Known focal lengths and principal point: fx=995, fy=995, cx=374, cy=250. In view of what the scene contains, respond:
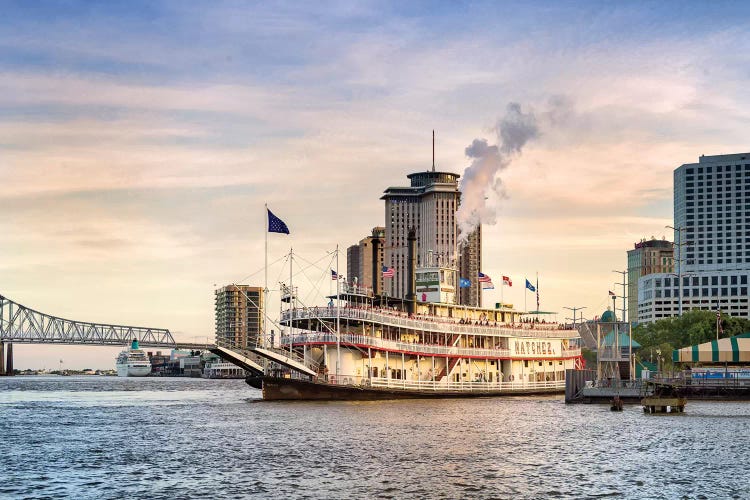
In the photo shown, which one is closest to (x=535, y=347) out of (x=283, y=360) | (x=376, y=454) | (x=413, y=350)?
(x=413, y=350)

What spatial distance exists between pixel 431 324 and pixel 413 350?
373 centimetres

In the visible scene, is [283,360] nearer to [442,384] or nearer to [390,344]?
[390,344]

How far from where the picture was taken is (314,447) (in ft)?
174

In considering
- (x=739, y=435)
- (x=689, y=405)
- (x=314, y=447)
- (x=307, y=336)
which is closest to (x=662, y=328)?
(x=689, y=405)

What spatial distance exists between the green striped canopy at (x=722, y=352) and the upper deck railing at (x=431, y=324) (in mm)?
12619

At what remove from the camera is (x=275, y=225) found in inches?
3285

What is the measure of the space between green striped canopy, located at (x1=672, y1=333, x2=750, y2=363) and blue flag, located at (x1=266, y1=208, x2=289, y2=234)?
5077cm

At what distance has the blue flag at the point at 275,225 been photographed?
8325 centimetres

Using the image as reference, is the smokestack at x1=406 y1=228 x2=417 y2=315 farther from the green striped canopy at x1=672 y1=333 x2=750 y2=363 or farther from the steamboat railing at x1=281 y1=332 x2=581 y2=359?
the green striped canopy at x1=672 y1=333 x2=750 y2=363

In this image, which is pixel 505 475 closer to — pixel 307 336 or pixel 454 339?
pixel 307 336

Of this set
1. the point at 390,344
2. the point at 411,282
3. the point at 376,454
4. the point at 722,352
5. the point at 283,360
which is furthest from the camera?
the point at 722,352

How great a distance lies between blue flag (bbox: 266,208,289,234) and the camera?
83.2 m

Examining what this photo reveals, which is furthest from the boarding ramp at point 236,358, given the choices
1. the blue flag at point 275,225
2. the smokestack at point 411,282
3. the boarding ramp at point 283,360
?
the smokestack at point 411,282

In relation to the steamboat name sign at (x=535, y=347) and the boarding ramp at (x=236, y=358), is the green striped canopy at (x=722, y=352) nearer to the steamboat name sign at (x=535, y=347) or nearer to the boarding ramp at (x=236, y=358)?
Answer: the steamboat name sign at (x=535, y=347)
